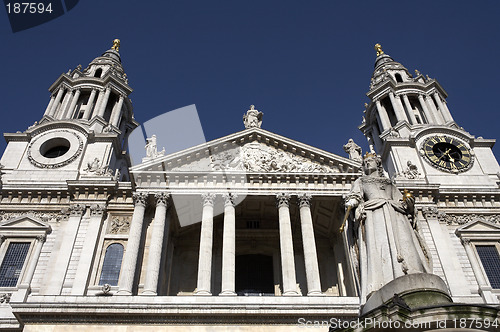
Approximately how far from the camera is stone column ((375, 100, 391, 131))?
3515 centimetres

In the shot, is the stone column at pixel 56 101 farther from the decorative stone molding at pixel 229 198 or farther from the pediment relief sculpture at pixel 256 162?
the decorative stone molding at pixel 229 198

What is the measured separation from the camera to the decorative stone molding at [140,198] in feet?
76.9

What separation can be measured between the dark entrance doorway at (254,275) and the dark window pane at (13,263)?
11.4 meters

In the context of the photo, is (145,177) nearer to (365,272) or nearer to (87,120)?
(87,120)

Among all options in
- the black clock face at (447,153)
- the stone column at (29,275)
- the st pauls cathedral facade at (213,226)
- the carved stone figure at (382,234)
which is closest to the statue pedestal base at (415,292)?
the carved stone figure at (382,234)

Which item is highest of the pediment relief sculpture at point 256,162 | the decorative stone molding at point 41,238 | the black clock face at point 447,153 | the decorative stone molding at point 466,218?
the black clock face at point 447,153

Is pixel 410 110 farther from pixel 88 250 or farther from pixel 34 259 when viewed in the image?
pixel 34 259


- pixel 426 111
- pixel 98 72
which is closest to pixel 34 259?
pixel 98 72

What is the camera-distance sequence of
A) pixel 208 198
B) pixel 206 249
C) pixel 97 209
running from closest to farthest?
pixel 206 249, pixel 208 198, pixel 97 209

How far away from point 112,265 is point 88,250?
55.3 inches

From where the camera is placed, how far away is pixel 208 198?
23.7 m

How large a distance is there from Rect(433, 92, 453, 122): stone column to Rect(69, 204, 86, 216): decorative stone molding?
1056 inches

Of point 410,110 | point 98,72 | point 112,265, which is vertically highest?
point 98,72

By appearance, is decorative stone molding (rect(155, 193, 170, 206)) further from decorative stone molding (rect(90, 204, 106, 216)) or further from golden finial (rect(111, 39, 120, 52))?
golden finial (rect(111, 39, 120, 52))
